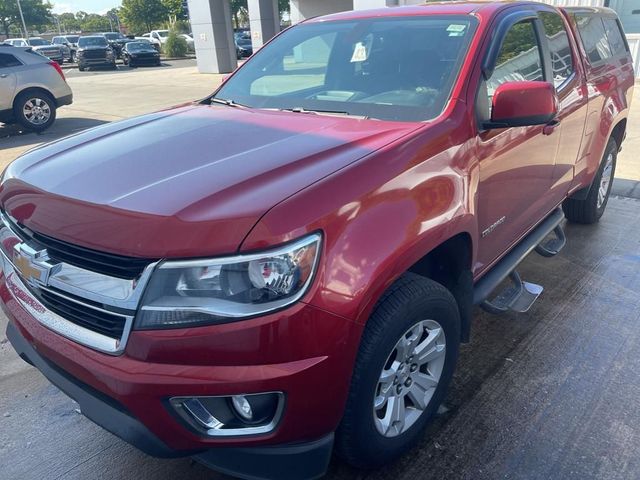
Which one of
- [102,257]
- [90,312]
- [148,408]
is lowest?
[148,408]

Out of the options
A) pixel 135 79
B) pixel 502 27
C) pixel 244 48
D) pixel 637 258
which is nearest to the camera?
pixel 502 27

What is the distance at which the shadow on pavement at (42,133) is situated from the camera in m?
9.91

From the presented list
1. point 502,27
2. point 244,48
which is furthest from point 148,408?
point 244,48

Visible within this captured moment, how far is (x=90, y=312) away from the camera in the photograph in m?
1.83

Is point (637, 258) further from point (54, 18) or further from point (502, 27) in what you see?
point (54, 18)

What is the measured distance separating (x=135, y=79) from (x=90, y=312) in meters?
22.6


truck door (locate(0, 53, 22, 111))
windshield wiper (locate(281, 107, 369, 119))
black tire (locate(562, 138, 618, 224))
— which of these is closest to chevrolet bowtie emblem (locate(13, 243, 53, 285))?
windshield wiper (locate(281, 107, 369, 119))

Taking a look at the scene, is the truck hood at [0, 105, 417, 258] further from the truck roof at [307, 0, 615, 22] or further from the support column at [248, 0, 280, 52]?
the support column at [248, 0, 280, 52]

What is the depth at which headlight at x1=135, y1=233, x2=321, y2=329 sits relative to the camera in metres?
1.67

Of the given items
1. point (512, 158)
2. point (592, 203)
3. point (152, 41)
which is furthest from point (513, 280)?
point (152, 41)

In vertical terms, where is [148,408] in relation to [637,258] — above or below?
above

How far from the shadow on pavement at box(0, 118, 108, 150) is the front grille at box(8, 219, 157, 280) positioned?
28.9 ft

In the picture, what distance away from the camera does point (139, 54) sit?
29.2 m

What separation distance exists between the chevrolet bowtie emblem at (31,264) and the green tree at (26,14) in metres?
79.0
